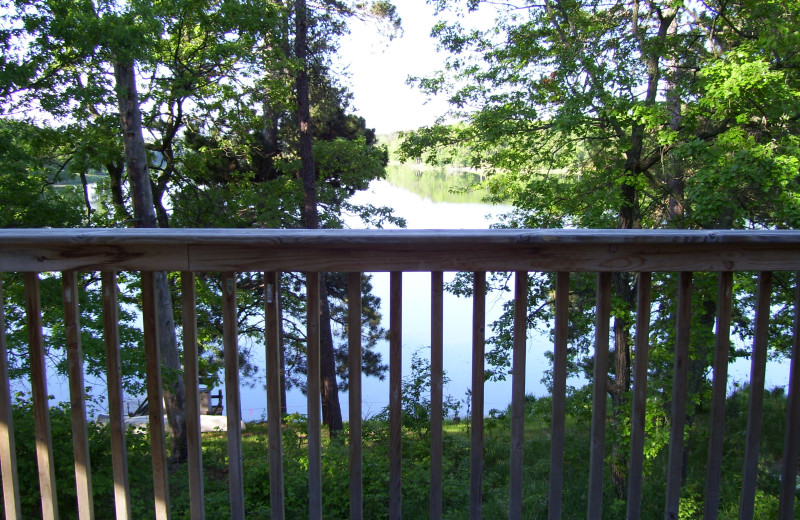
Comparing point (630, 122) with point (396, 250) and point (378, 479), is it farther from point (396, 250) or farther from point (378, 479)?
point (396, 250)

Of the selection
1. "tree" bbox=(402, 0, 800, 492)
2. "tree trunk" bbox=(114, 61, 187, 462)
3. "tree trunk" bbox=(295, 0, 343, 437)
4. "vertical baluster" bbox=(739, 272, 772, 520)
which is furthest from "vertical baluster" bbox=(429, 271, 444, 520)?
"tree trunk" bbox=(295, 0, 343, 437)

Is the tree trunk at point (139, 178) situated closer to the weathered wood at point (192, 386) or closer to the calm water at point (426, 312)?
the calm water at point (426, 312)

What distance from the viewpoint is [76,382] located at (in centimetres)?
174

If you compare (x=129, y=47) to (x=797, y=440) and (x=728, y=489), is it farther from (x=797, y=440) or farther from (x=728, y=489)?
(x=728, y=489)

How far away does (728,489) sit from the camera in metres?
7.20

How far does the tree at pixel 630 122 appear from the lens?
316 inches

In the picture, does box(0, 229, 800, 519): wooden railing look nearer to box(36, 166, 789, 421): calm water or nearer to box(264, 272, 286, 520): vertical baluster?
box(264, 272, 286, 520): vertical baluster

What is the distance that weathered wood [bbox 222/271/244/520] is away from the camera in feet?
5.62

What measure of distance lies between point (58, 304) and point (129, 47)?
144 inches

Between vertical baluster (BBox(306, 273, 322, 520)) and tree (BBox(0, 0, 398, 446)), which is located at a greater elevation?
tree (BBox(0, 0, 398, 446))

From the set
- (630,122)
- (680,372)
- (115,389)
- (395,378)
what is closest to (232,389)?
(115,389)

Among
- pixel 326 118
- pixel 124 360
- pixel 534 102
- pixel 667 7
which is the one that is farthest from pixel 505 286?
pixel 326 118

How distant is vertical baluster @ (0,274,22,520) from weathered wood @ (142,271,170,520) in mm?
382

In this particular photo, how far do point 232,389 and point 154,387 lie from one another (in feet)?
0.72
